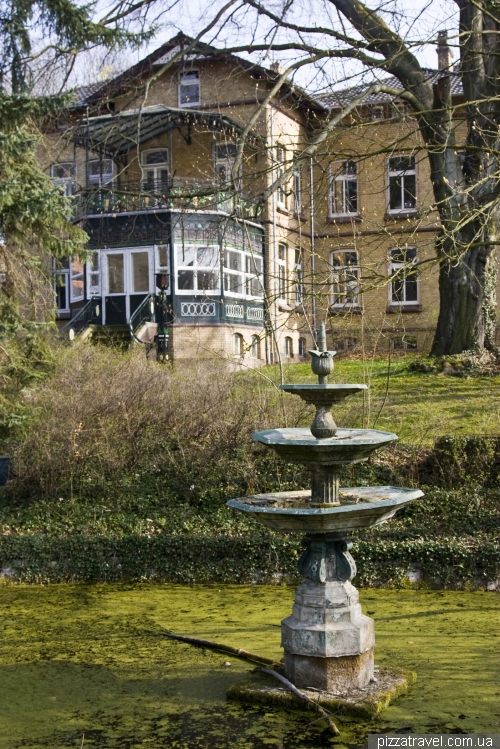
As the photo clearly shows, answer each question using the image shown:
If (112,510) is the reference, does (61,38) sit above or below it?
above

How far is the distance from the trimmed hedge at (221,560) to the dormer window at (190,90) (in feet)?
80.0

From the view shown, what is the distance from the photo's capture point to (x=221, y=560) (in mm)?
11289

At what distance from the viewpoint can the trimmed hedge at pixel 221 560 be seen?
10.6 meters

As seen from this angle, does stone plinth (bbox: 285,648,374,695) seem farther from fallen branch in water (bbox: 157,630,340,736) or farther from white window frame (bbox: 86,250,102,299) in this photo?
white window frame (bbox: 86,250,102,299)

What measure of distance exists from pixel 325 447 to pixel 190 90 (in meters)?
28.9

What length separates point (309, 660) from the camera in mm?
6684

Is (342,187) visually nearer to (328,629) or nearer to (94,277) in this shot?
(94,277)

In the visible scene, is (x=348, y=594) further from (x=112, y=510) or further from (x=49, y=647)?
(x=112, y=510)

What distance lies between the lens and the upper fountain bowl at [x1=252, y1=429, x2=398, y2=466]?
21.2ft

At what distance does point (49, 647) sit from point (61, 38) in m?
11.3

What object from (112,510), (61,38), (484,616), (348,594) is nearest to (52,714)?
(348,594)

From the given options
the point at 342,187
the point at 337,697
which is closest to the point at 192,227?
the point at 342,187

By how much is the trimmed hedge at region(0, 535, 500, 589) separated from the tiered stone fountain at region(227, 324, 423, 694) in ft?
13.1

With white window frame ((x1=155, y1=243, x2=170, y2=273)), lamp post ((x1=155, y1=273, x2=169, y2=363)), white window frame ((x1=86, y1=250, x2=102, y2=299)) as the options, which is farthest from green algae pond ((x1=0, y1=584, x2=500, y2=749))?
white window frame ((x1=86, y1=250, x2=102, y2=299))
